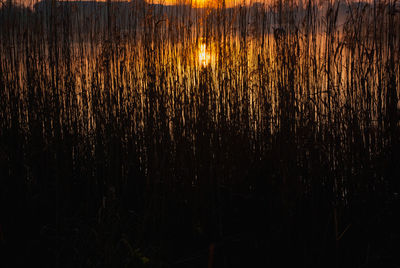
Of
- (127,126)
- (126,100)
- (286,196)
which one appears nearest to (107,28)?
(126,100)

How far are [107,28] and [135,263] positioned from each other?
1.35m

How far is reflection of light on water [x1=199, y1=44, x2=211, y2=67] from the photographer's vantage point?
196cm

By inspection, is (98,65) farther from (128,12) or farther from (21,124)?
(21,124)

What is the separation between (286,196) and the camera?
1578mm

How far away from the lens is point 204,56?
1.97 meters

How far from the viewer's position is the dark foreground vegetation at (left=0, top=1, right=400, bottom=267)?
1.61 m

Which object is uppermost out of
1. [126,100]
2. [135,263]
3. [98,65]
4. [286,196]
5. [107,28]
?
[107,28]

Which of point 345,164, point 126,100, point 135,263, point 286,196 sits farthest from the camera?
point 126,100

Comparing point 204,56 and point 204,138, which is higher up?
point 204,56

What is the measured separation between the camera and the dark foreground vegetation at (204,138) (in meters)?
1.61

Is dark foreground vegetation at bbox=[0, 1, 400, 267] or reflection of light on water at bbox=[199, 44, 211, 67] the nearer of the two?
dark foreground vegetation at bbox=[0, 1, 400, 267]

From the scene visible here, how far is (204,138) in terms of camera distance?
6.13 ft

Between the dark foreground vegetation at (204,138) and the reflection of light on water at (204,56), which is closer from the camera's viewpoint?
the dark foreground vegetation at (204,138)

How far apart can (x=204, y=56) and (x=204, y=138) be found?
17.0 inches
